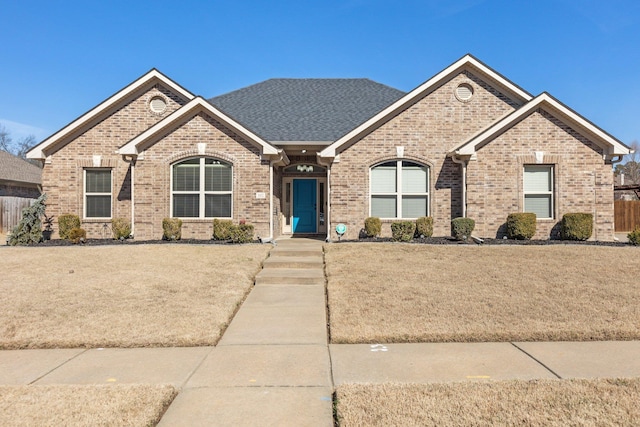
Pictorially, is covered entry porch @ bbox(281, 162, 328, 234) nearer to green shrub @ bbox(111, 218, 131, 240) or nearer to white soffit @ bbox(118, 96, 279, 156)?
white soffit @ bbox(118, 96, 279, 156)

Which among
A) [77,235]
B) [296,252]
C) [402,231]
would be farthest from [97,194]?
[402,231]

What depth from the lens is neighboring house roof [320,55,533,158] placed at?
1311 centimetres

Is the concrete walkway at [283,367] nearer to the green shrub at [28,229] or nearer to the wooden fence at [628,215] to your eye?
the green shrub at [28,229]

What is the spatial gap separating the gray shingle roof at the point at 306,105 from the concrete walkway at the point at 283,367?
10573 millimetres

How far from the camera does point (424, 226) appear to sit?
12.9 metres

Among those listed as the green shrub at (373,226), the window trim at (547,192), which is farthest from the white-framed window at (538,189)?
the green shrub at (373,226)

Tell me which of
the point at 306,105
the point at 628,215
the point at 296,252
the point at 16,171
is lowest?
the point at 296,252

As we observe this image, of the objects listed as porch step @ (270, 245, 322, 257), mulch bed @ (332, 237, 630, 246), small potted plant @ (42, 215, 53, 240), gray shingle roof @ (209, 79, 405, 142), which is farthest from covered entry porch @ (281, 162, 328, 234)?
small potted plant @ (42, 215, 53, 240)

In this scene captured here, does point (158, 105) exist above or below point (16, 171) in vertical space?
above

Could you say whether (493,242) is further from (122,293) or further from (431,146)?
(122,293)

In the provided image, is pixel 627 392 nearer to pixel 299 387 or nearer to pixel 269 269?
pixel 299 387

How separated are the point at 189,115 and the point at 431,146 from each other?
798 centimetres

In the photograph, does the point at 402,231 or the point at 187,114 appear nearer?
the point at 402,231

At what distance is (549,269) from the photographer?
866 centimetres
